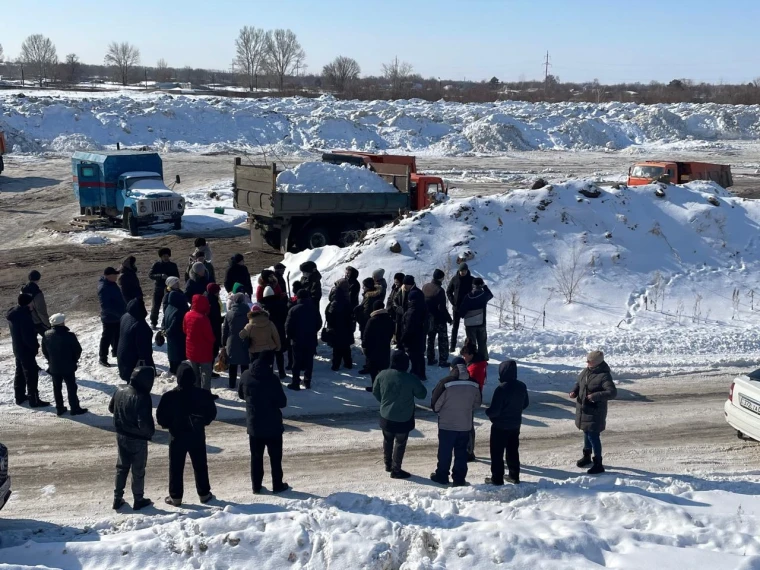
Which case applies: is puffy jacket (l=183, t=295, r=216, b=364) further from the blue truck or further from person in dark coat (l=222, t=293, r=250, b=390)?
the blue truck

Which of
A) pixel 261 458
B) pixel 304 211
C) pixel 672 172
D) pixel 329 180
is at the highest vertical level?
pixel 672 172

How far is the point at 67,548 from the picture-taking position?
21.7 feet

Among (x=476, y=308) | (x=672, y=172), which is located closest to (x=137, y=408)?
(x=476, y=308)

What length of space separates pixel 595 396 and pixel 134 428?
15.3 feet

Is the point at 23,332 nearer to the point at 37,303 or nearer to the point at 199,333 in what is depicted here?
the point at 37,303

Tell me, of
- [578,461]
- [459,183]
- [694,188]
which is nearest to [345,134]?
[459,183]

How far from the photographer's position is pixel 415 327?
11.0m

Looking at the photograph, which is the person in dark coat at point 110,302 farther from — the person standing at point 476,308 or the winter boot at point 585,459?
the winter boot at point 585,459

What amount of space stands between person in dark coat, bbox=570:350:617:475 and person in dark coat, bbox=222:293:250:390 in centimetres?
435

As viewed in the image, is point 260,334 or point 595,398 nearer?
point 595,398

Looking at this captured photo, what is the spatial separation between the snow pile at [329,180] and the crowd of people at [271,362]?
6.60 meters

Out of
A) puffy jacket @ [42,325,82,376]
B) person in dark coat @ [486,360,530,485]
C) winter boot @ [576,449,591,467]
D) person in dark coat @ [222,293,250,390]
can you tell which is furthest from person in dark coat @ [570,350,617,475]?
puffy jacket @ [42,325,82,376]

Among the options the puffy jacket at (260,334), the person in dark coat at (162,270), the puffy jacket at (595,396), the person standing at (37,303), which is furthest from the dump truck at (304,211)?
the puffy jacket at (595,396)

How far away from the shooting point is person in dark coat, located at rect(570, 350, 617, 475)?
8383mm
